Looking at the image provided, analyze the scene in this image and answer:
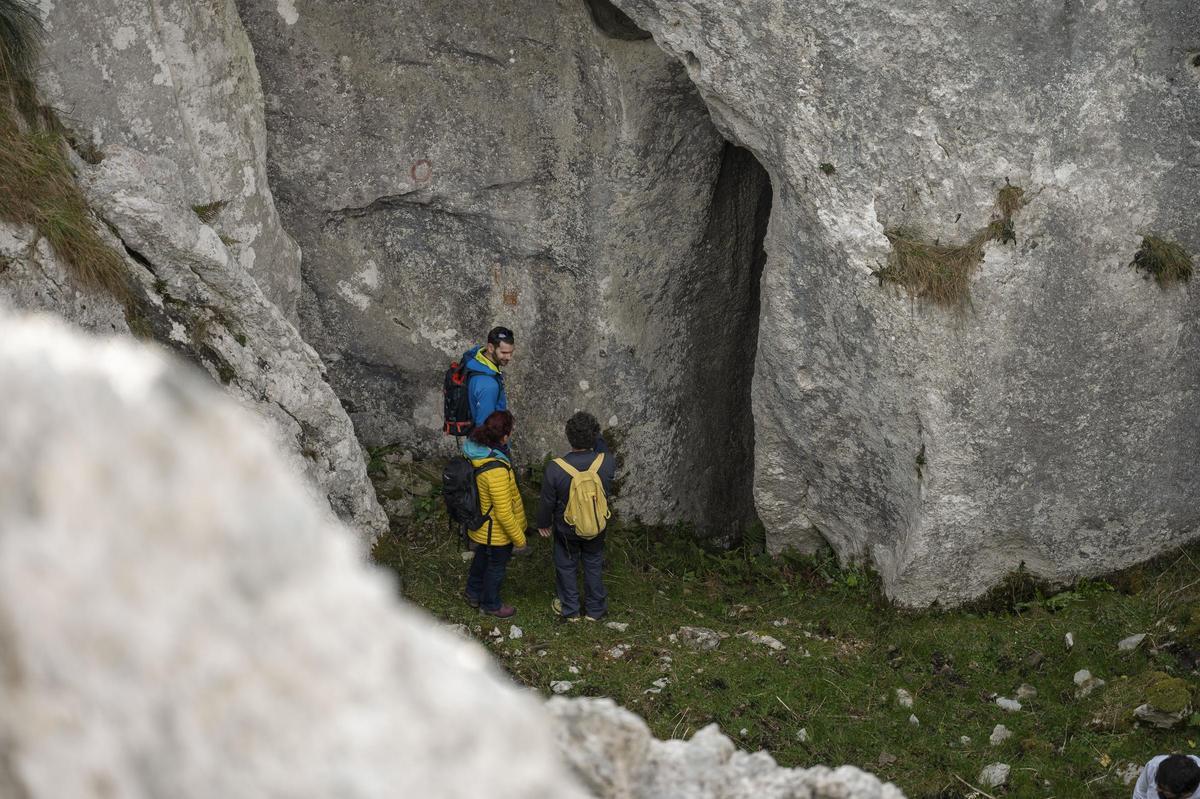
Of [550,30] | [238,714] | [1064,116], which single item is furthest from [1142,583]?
[238,714]

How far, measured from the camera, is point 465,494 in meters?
8.98

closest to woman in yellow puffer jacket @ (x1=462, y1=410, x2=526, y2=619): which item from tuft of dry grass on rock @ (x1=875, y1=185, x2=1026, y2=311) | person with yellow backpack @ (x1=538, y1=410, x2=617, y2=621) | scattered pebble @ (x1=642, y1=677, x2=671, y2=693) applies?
person with yellow backpack @ (x1=538, y1=410, x2=617, y2=621)

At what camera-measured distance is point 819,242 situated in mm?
8703

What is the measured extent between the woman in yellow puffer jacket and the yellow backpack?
396mm

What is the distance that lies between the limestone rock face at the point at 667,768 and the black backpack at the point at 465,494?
514 centimetres

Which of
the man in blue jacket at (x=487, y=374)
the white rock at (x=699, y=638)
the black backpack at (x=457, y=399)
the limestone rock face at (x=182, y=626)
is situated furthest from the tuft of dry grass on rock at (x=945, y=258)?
the limestone rock face at (x=182, y=626)

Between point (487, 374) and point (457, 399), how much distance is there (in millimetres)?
442

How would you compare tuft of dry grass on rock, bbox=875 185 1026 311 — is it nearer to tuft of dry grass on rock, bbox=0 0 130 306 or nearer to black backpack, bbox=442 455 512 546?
black backpack, bbox=442 455 512 546

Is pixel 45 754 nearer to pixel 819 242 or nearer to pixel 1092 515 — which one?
pixel 819 242

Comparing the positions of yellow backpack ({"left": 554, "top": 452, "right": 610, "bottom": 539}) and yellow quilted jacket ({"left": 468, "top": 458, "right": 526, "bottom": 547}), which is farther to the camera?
yellow quilted jacket ({"left": 468, "top": 458, "right": 526, "bottom": 547})

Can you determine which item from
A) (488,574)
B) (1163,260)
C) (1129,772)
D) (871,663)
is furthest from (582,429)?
(1163,260)

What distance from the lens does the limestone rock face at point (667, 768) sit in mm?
3268

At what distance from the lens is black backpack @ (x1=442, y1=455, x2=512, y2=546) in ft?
28.4

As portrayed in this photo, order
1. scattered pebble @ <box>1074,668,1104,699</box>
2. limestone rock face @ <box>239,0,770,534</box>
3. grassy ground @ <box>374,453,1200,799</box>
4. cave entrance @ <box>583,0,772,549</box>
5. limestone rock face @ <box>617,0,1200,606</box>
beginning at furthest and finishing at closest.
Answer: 1. cave entrance @ <box>583,0,772,549</box>
2. limestone rock face @ <box>239,0,770,534</box>
3. limestone rock face @ <box>617,0,1200,606</box>
4. scattered pebble @ <box>1074,668,1104,699</box>
5. grassy ground @ <box>374,453,1200,799</box>
